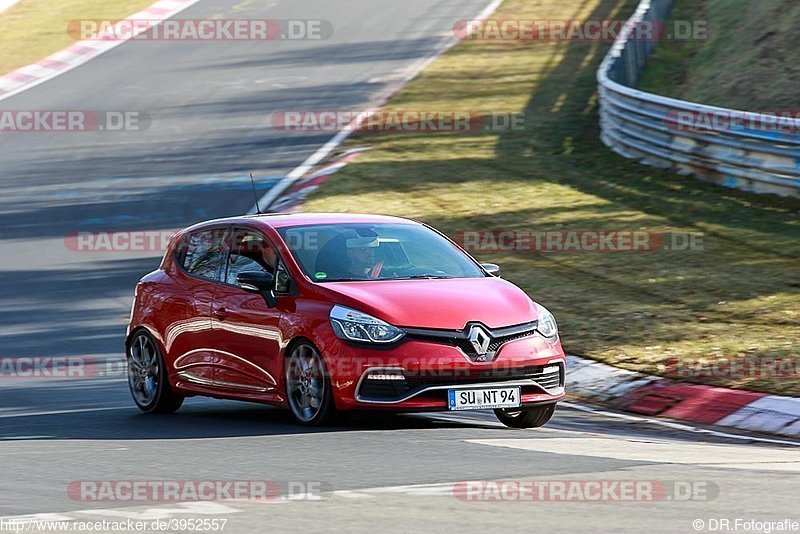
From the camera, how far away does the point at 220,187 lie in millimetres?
23969

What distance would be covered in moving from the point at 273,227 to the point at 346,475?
3.34 m

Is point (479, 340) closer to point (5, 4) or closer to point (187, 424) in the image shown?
point (187, 424)

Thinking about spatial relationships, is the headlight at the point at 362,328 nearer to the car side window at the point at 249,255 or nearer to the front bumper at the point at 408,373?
the front bumper at the point at 408,373

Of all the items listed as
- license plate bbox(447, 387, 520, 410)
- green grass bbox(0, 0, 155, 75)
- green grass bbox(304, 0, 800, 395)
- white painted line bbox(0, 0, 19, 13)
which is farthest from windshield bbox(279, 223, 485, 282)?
white painted line bbox(0, 0, 19, 13)

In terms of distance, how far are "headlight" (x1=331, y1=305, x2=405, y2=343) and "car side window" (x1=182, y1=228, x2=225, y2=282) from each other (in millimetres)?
1745

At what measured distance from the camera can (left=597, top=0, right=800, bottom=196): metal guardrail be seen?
19203 millimetres

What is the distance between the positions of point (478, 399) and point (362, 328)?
2.93 feet

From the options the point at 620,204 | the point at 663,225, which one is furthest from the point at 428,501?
the point at 620,204

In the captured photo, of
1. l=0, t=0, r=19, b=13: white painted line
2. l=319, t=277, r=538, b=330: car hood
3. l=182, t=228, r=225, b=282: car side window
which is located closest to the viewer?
l=319, t=277, r=538, b=330: car hood

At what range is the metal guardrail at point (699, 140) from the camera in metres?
19.2

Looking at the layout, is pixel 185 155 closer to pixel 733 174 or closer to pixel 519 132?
pixel 519 132

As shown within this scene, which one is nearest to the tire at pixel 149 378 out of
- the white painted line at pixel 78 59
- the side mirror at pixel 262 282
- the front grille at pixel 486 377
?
the side mirror at pixel 262 282

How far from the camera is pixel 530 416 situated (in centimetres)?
1062

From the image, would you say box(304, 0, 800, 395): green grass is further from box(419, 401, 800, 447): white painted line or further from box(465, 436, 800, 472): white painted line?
box(465, 436, 800, 472): white painted line
